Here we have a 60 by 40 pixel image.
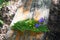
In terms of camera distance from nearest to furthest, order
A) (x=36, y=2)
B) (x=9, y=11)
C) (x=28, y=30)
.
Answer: (x=28, y=30)
(x=36, y=2)
(x=9, y=11)

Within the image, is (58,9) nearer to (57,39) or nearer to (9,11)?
(57,39)

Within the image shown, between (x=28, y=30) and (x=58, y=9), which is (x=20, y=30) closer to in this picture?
(x=28, y=30)

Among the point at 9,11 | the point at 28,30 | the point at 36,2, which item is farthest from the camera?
the point at 9,11

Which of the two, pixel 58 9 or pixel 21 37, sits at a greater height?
pixel 58 9

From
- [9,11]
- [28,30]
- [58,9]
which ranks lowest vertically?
[9,11]

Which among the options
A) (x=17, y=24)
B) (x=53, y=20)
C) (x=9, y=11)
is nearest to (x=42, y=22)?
(x=53, y=20)

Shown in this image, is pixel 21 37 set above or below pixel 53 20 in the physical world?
below

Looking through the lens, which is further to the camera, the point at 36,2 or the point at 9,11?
the point at 9,11

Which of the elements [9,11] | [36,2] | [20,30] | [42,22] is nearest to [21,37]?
[20,30]

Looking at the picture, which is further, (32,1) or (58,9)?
(32,1)
